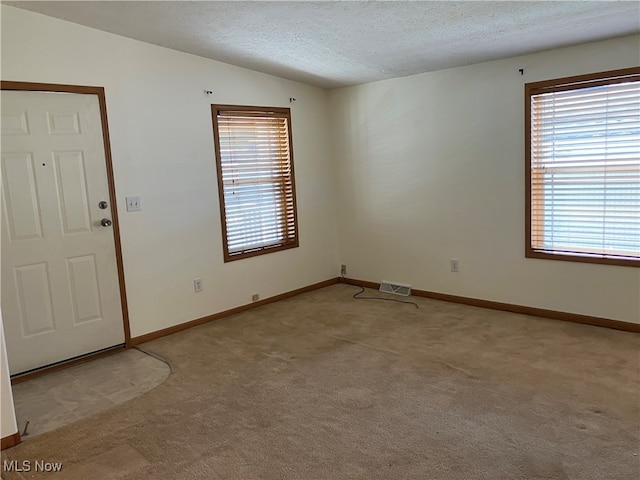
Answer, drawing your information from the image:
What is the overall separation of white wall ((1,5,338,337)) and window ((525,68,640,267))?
2.43m

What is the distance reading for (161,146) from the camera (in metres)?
4.17

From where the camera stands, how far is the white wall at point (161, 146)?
3.56m

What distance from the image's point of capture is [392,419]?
2.72m

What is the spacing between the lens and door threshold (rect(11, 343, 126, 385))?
138 inches

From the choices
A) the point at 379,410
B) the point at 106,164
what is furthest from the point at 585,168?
the point at 106,164

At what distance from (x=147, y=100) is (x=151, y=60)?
0.33 meters

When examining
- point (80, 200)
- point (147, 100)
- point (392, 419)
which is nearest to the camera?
point (392, 419)

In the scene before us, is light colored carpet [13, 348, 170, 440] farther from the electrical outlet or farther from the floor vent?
the electrical outlet

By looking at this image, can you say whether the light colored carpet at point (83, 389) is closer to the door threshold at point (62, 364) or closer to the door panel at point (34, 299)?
the door threshold at point (62, 364)

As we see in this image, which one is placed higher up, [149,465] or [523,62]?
[523,62]

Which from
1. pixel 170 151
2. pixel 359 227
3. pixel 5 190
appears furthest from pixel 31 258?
pixel 359 227

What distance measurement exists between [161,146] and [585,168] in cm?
339

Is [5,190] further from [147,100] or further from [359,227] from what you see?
[359,227]

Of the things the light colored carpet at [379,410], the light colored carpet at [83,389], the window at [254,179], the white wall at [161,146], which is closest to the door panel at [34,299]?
the light colored carpet at [83,389]
